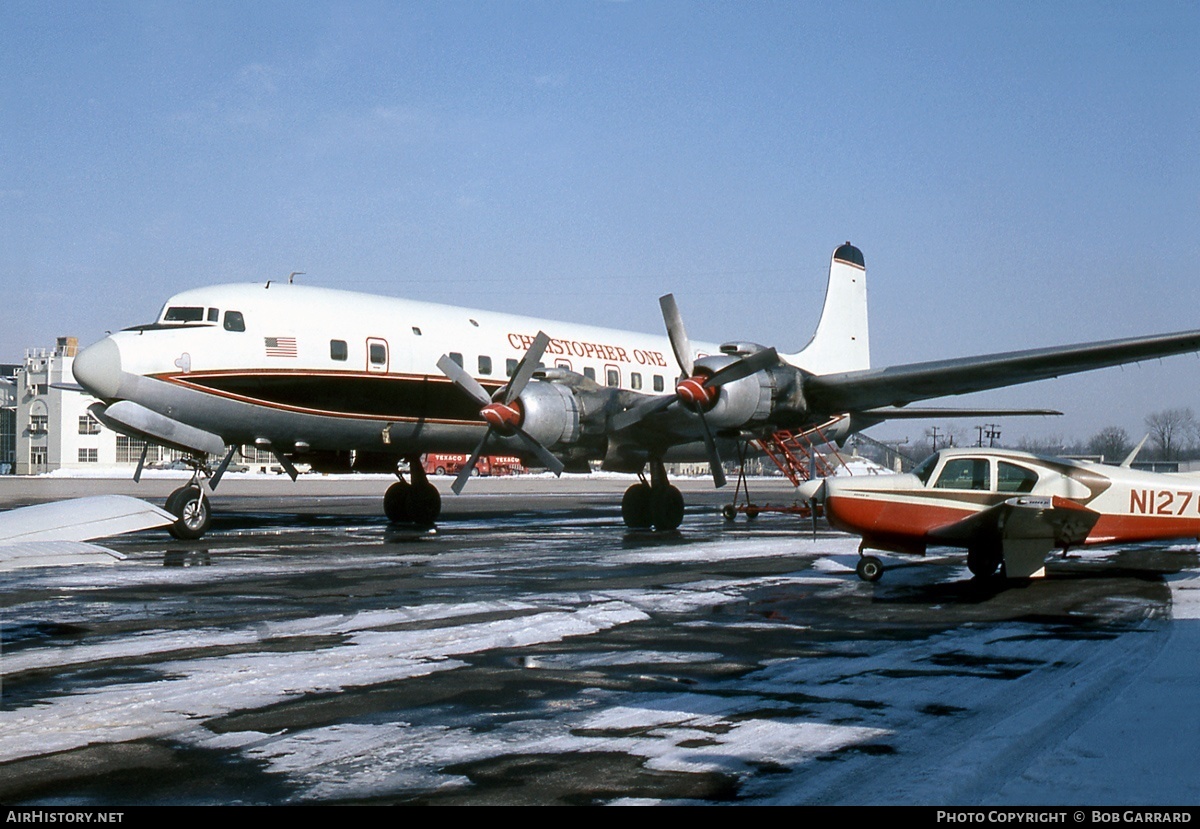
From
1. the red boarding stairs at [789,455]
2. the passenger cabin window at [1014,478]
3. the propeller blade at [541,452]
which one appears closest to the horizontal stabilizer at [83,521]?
the passenger cabin window at [1014,478]

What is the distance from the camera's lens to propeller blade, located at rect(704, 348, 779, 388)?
59.4ft

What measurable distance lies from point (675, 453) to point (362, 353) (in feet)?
24.1

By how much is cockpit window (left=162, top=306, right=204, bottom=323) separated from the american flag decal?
1170mm

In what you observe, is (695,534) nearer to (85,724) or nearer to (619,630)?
(619,630)

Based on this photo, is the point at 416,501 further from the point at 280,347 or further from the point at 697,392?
the point at 697,392

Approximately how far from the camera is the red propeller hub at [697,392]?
60.5ft

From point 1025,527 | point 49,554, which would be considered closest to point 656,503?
point 1025,527

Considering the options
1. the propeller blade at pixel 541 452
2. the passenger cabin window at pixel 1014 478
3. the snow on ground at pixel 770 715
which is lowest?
the snow on ground at pixel 770 715

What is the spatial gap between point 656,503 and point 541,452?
12.1 feet

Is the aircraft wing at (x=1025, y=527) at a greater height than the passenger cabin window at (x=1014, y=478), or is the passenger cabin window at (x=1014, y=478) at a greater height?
the passenger cabin window at (x=1014, y=478)

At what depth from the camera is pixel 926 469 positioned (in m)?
13.1

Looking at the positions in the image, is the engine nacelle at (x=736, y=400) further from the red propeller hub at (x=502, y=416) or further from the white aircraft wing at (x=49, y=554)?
the white aircraft wing at (x=49, y=554)

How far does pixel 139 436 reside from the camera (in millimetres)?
17234

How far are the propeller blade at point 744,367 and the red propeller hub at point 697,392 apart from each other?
10cm
